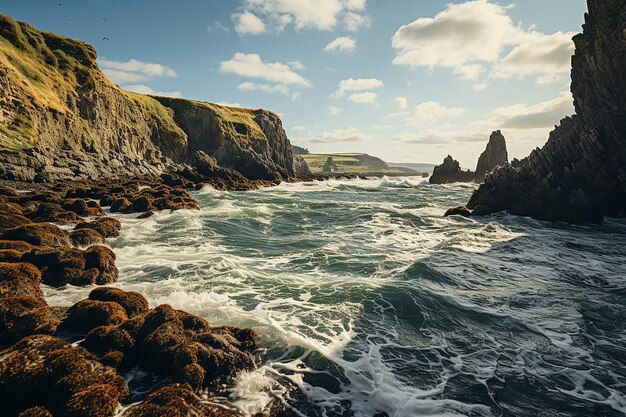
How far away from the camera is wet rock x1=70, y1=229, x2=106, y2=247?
18.6m

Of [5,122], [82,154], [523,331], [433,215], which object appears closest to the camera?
[523,331]

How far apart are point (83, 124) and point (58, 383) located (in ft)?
245

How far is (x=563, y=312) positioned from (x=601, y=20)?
4080 cm

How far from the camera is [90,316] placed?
9.60 metres

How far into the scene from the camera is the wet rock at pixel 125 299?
10673mm

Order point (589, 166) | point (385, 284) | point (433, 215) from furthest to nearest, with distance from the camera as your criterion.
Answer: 1. point (433, 215)
2. point (589, 166)
3. point (385, 284)

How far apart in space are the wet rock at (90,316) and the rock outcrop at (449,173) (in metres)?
116

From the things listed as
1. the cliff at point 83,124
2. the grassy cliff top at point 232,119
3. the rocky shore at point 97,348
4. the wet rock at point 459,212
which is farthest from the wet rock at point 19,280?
the grassy cliff top at point 232,119

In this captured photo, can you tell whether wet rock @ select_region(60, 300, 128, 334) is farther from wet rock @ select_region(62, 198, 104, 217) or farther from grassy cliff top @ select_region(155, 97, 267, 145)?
grassy cliff top @ select_region(155, 97, 267, 145)

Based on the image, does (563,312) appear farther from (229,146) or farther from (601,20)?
(229,146)

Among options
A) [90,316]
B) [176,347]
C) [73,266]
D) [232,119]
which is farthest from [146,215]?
[232,119]

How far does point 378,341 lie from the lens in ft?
35.9

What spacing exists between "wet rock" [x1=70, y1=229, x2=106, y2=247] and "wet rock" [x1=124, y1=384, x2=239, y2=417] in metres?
15.4

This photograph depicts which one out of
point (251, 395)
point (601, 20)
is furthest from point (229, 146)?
point (251, 395)
